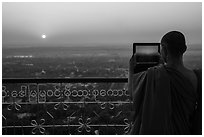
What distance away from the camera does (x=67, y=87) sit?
2.48 meters

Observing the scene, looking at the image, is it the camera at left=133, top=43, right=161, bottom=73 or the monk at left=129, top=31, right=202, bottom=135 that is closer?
the monk at left=129, top=31, right=202, bottom=135

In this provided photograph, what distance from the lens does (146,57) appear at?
4.78 feet

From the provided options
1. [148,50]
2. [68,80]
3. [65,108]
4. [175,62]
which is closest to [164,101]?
[175,62]

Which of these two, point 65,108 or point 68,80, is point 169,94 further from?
point 65,108

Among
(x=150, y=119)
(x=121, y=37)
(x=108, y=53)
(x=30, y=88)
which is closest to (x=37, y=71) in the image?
(x=30, y=88)

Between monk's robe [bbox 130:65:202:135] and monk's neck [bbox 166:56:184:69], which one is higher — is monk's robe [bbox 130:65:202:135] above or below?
below

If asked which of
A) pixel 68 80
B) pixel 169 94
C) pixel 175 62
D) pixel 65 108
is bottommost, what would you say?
pixel 65 108

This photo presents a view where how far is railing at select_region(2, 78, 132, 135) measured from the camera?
2459 mm

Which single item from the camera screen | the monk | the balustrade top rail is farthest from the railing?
the monk

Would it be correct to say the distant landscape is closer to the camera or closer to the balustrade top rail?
the balustrade top rail

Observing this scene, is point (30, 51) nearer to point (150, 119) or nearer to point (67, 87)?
point (67, 87)

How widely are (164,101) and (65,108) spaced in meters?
1.42

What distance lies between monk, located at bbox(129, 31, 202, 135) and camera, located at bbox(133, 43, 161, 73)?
0.25 feet

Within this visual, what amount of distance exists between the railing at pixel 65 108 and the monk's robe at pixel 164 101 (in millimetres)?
1085
